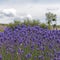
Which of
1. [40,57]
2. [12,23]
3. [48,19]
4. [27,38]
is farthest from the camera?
[48,19]

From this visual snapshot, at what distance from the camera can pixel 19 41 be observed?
6016mm

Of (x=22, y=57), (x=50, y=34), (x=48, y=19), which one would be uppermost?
(x=50, y=34)

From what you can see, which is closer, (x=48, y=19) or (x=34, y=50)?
(x=34, y=50)

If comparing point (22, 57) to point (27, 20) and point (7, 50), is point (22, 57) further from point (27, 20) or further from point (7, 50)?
point (27, 20)

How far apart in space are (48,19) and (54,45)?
4656 cm

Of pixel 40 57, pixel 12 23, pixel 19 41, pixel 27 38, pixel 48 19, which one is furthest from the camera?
pixel 48 19

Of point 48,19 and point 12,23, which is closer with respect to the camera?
point 12,23

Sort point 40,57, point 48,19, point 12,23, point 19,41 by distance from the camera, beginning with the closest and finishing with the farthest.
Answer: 1. point 40,57
2. point 19,41
3. point 12,23
4. point 48,19

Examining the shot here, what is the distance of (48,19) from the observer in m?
52.5

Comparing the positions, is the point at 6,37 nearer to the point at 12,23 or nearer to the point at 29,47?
the point at 29,47

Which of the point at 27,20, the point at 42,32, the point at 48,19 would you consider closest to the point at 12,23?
the point at 27,20

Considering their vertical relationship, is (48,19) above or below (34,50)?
below

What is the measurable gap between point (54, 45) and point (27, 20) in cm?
3397

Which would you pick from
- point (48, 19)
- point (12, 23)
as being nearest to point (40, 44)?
point (12, 23)
